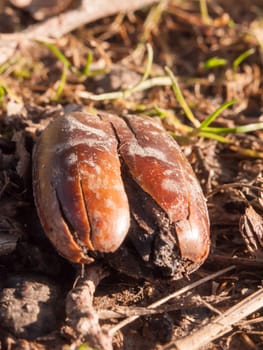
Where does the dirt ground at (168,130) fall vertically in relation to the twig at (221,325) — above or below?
above

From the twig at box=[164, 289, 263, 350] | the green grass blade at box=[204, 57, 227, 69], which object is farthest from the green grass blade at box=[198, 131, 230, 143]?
the twig at box=[164, 289, 263, 350]

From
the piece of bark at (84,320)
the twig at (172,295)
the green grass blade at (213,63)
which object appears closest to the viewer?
the piece of bark at (84,320)

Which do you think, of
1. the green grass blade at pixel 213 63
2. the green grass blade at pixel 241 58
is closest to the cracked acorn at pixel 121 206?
the green grass blade at pixel 213 63

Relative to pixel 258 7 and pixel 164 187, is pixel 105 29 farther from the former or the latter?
pixel 164 187

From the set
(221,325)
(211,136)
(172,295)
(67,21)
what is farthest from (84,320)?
(67,21)

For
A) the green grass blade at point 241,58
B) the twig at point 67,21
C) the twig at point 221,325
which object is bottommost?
the twig at point 221,325

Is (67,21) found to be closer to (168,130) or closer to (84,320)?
(168,130)

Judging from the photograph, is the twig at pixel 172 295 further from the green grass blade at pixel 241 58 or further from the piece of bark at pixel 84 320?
the green grass blade at pixel 241 58
